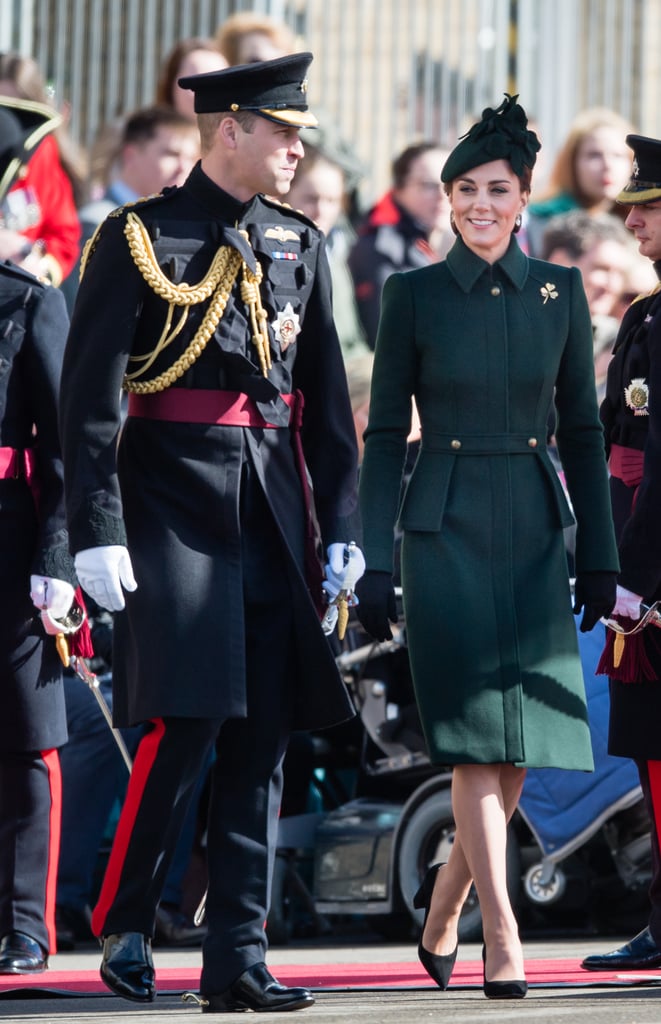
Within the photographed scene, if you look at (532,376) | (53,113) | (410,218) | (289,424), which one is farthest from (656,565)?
(410,218)

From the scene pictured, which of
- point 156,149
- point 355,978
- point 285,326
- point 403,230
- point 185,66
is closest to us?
point 285,326

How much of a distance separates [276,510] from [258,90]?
2.82 ft

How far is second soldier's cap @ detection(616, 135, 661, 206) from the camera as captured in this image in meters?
5.93

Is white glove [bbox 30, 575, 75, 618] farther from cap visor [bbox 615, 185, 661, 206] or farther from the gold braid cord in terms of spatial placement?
cap visor [bbox 615, 185, 661, 206]

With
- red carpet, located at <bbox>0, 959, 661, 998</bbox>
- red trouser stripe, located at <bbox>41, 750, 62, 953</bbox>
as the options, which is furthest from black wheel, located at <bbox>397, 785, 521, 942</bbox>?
red trouser stripe, located at <bbox>41, 750, 62, 953</bbox>

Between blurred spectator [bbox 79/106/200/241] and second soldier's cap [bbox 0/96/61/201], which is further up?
blurred spectator [bbox 79/106/200/241]

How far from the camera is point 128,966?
192 inches

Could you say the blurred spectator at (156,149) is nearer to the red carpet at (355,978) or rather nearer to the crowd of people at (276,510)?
the crowd of people at (276,510)

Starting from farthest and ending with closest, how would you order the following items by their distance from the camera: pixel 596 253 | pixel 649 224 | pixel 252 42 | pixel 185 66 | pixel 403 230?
pixel 403 230 < pixel 252 42 < pixel 185 66 < pixel 596 253 < pixel 649 224

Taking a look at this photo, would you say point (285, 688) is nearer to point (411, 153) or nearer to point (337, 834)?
point (337, 834)

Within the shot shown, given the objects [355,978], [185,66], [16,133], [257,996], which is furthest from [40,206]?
[257,996]

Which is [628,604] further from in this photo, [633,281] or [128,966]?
[633,281]

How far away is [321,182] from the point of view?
29.8ft

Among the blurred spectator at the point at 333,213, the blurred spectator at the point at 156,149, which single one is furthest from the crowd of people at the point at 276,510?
the blurred spectator at the point at 333,213
